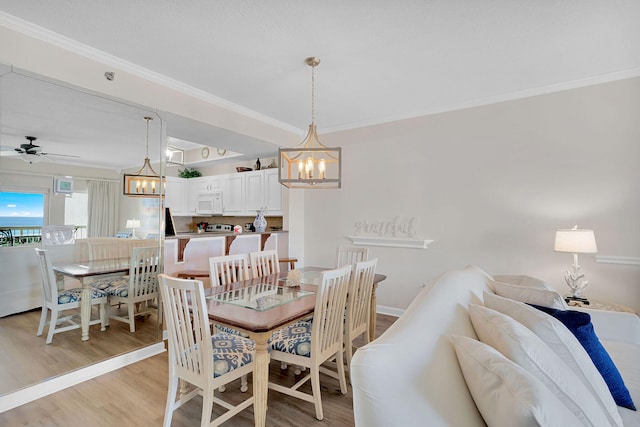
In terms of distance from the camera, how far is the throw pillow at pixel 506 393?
71 centimetres

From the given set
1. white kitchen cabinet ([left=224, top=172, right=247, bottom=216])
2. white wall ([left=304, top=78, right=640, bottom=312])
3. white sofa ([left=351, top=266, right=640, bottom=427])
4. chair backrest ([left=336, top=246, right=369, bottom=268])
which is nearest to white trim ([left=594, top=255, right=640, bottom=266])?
white wall ([left=304, top=78, right=640, bottom=312])

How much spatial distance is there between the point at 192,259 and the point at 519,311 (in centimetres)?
323

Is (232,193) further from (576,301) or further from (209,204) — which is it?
(576,301)

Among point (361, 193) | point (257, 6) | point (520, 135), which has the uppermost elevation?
point (257, 6)

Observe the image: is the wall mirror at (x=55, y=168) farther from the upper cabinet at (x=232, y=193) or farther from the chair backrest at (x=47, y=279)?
the upper cabinet at (x=232, y=193)

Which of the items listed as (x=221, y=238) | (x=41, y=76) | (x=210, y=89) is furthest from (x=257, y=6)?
(x=221, y=238)

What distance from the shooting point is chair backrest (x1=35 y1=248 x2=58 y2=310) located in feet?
7.80

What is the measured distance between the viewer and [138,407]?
2.11m

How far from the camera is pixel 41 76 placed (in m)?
2.22

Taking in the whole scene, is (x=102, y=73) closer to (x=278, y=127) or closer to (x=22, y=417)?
(x=278, y=127)

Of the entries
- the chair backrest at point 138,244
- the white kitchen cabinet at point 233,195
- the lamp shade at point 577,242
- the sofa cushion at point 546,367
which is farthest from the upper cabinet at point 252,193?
the sofa cushion at point 546,367

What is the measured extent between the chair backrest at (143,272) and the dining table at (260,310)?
1.06 m

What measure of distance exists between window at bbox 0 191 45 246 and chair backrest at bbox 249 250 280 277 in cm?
166

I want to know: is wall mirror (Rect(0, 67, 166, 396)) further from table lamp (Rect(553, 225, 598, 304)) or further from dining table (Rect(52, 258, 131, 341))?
table lamp (Rect(553, 225, 598, 304))
